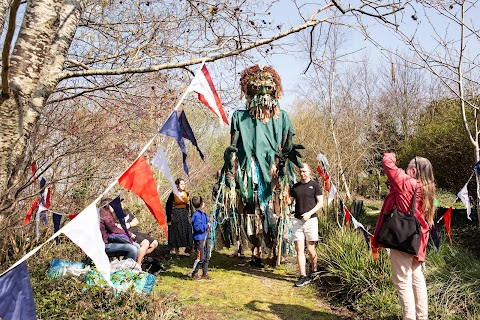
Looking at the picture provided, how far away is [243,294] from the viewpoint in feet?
17.6

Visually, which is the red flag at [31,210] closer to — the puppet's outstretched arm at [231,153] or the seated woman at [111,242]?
the seated woman at [111,242]

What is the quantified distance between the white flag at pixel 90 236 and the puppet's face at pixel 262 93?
381 centimetres

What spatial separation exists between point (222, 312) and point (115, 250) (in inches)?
63.8

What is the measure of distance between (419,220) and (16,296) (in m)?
3.01

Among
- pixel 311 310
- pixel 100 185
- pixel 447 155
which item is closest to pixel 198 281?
pixel 311 310

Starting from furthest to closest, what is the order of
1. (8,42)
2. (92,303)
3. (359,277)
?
(359,277), (92,303), (8,42)

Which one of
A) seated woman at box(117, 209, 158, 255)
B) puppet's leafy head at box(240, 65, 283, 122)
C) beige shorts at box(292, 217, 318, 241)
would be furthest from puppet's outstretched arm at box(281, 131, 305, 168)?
seated woman at box(117, 209, 158, 255)

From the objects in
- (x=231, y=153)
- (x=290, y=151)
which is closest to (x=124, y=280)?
(x=231, y=153)

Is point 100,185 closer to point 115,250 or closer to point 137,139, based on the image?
point 137,139

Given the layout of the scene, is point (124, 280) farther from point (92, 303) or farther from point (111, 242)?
point (111, 242)

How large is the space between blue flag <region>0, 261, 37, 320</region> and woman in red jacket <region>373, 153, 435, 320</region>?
2712mm

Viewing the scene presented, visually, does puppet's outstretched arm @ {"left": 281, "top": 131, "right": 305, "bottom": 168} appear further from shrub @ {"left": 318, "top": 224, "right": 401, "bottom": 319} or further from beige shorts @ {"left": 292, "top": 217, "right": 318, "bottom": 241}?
shrub @ {"left": 318, "top": 224, "right": 401, "bottom": 319}

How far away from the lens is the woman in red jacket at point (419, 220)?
362 centimetres

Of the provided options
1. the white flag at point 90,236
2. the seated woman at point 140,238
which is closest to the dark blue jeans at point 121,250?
the seated woman at point 140,238
